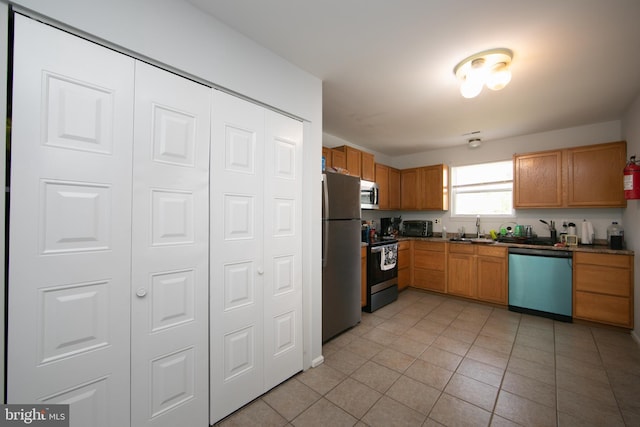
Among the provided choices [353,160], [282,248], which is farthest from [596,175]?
[282,248]

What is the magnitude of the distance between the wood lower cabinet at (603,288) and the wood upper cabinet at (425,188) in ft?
6.42

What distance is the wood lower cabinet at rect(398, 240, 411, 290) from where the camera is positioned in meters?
4.21

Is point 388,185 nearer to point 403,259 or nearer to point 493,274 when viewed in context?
point 403,259

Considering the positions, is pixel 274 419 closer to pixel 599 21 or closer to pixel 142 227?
pixel 142 227

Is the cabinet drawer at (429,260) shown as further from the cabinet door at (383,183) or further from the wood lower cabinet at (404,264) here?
the cabinet door at (383,183)

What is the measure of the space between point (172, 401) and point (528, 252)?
419cm

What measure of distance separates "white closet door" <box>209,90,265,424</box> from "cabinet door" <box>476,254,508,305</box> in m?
3.43

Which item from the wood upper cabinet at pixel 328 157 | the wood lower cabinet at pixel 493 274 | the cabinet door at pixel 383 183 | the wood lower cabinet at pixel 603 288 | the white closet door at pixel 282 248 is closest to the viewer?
the white closet door at pixel 282 248

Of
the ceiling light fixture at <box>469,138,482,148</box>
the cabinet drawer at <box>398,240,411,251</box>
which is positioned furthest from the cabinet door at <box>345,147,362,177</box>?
the ceiling light fixture at <box>469,138,482,148</box>

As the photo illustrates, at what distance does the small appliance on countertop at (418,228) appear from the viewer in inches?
184

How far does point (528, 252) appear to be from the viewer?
3.37 m

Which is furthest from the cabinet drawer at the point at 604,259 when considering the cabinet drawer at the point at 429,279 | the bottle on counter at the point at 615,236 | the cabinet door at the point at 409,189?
the cabinet door at the point at 409,189

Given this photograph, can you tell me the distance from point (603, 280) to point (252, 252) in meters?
4.01

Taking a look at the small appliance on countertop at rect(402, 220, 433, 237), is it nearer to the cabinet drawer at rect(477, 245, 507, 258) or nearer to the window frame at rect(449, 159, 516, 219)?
the window frame at rect(449, 159, 516, 219)
